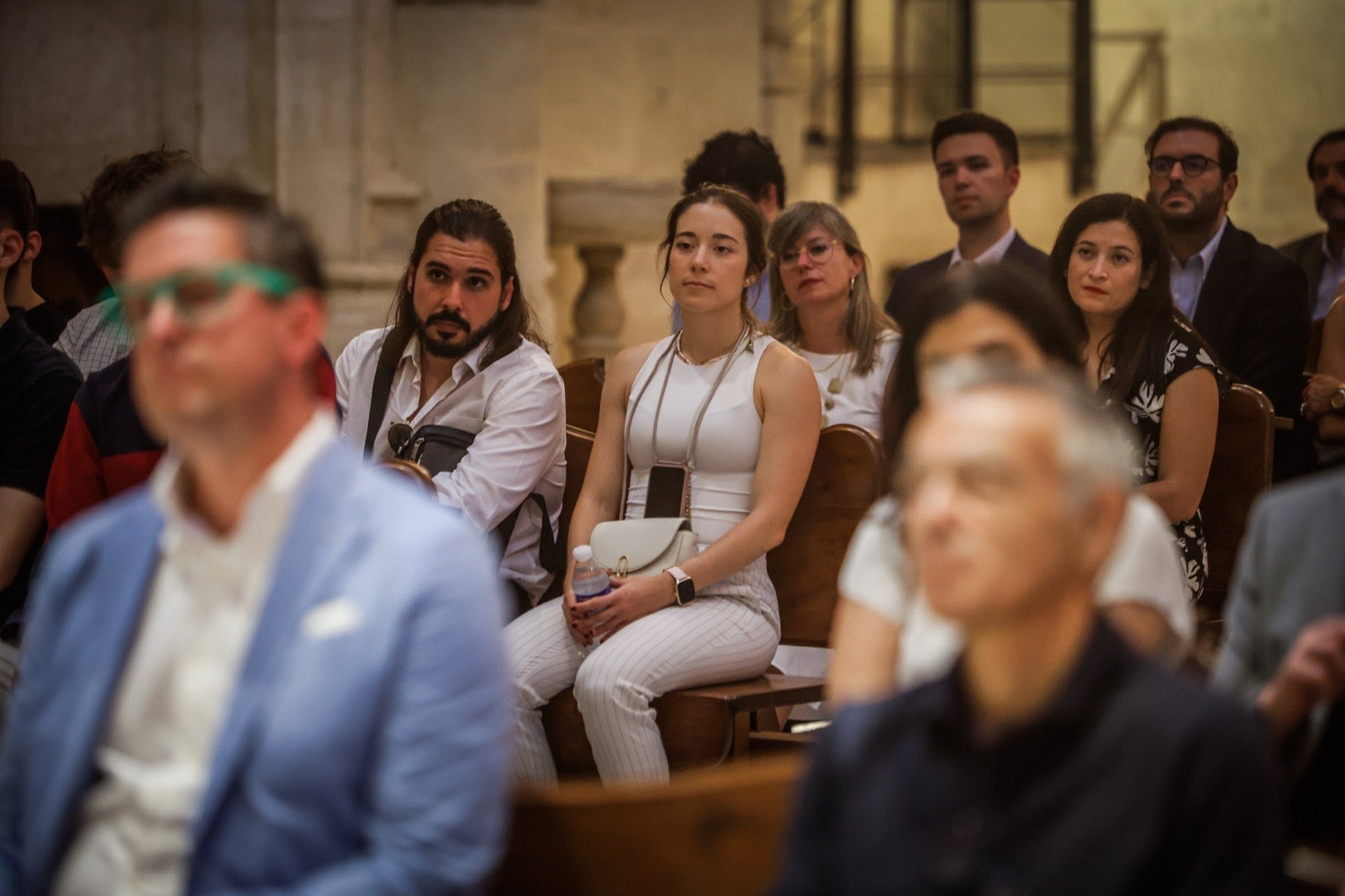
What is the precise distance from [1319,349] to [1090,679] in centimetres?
341

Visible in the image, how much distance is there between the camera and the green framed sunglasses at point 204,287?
6.05 feet

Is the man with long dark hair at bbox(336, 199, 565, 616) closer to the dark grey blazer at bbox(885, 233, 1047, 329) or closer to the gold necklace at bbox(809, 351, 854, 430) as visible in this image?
the gold necklace at bbox(809, 351, 854, 430)

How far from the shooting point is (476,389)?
12.5 ft

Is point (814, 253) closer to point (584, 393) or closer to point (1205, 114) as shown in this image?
point (584, 393)

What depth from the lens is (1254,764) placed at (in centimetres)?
154

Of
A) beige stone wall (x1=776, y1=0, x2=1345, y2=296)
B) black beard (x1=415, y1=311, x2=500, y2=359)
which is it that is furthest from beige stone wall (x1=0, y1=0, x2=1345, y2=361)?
beige stone wall (x1=776, y1=0, x2=1345, y2=296)

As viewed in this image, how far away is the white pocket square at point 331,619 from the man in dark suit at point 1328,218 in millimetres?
4241

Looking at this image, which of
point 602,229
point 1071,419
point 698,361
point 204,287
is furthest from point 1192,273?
point 204,287

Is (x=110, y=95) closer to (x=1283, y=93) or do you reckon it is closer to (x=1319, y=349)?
(x=1319, y=349)

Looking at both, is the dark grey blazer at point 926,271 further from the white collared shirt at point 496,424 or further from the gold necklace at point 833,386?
the white collared shirt at point 496,424

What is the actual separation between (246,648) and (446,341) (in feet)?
6.94

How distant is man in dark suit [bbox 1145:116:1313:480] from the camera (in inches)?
177

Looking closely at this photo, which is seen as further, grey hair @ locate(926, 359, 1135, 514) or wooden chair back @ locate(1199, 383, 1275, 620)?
wooden chair back @ locate(1199, 383, 1275, 620)

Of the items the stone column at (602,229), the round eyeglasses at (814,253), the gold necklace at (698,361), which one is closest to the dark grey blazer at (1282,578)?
the gold necklace at (698,361)
